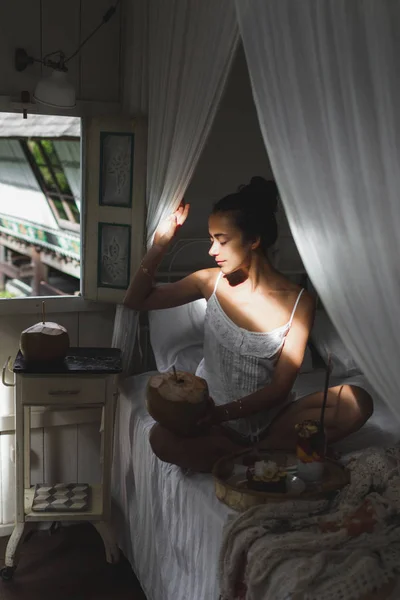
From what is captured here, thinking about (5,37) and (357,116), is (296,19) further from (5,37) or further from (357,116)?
(5,37)

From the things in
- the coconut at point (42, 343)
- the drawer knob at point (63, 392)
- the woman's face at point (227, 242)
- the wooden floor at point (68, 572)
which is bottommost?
the wooden floor at point (68, 572)

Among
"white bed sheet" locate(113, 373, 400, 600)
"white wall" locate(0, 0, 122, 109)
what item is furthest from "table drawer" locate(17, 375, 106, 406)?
"white wall" locate(0, 0, 122, 109)

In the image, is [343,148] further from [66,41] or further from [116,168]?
[66,41]

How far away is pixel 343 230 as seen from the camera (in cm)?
176

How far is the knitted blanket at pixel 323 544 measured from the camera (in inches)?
67.4

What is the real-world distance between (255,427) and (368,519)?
82 cm

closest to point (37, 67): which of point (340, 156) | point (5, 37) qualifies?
point (5, 37)

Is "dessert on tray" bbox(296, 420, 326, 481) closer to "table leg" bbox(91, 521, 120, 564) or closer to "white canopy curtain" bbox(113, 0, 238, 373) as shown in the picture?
"white canopy curtain" bbox(113, 0, 238, 373)

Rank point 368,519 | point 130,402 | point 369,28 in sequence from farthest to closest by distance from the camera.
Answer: point 130,402 → point 368,519 → point 369,28

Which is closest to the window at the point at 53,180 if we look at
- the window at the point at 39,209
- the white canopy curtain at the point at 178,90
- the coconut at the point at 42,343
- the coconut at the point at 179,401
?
the window at the point at 39,209

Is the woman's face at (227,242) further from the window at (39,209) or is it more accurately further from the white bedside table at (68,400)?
the window at (39,209)

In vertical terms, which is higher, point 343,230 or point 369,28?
point 369,28

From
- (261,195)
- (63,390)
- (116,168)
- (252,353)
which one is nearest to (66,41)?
(116,168)

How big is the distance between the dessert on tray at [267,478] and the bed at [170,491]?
0.47ft
